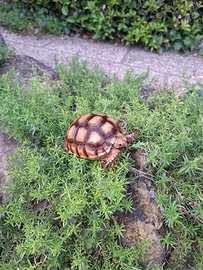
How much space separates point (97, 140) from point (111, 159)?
24 centimetres

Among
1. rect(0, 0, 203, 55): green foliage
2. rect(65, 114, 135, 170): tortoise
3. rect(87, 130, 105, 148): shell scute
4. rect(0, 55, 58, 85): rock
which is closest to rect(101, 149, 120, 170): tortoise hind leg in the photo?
rect(65, 114, 135, 170): tortoise

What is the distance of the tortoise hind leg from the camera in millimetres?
1874

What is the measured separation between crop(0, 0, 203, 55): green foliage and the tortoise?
10.8ft

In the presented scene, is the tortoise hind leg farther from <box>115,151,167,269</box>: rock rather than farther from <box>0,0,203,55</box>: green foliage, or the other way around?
<box>0,0,203,55</box>: green foliage

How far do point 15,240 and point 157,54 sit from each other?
4.60m

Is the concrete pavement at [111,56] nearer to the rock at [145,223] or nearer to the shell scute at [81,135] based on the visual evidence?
the shell scute at [81,135]

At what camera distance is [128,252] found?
1.56m

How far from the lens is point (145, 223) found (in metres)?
1.72

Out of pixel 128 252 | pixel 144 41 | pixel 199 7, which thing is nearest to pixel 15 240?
pixel 128 252

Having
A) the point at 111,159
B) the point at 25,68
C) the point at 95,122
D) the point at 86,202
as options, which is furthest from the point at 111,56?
the point at 86,202

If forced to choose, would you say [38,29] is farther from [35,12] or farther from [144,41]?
[144,41]

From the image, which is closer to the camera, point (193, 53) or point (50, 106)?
point (50, 106)

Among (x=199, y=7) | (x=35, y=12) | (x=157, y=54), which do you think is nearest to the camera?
(x=199, y=7)

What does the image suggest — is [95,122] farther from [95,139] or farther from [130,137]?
[130,137]
